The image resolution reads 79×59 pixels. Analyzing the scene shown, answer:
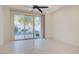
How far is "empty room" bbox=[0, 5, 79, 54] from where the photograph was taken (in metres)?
5.52

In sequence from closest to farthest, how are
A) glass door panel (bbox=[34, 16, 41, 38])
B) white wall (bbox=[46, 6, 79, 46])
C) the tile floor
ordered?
1. the tile floor
2. white wall (bbox=[46, 6, 79, 46])
3. glass door panel (bbox=[34, 16, 41, 38])

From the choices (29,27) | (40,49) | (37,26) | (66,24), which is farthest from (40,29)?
(40,49)

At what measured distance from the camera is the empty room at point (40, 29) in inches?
217

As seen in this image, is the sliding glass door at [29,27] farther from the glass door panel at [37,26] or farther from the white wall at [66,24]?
the white wall at [66,24]

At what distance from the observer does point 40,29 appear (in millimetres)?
9727

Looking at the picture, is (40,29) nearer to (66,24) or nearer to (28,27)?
(28,27)

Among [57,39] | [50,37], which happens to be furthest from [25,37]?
[57,39]

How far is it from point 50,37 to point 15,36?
2327mm

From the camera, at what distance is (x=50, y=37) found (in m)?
8.80

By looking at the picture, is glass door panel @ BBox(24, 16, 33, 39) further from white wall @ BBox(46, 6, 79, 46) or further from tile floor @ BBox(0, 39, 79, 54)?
tile floor @ BBox(0, 39, 79, 54)

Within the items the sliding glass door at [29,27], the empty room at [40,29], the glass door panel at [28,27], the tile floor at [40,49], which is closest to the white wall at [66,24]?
the empty room at [40,29]

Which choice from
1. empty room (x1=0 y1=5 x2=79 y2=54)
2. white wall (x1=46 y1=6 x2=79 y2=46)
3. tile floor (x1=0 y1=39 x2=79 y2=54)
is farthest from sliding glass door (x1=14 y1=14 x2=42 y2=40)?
tile floor (x1=0 y1=39 x2=79 y2=54)

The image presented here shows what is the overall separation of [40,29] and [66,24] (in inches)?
123
